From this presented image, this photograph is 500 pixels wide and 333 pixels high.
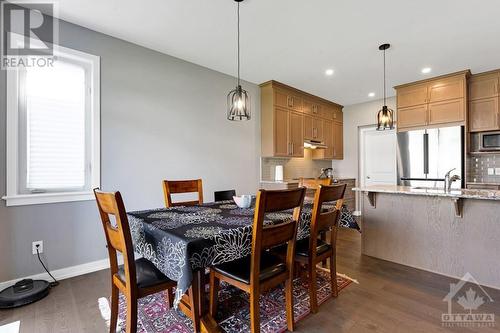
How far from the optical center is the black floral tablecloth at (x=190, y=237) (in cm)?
129

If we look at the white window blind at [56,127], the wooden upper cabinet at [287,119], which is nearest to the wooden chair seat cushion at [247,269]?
the white window blind at [56,127]

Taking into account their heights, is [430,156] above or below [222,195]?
above

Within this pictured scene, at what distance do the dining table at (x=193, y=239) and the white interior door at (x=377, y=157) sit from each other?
13.7 ft

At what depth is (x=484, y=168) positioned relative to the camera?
13.6ft

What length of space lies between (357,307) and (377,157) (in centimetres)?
429

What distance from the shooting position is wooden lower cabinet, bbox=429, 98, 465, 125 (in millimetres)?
3988

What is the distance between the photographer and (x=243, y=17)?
2.51 metres

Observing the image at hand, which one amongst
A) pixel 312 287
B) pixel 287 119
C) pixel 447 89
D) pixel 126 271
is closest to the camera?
pixel 126 271

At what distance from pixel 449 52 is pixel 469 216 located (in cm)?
218

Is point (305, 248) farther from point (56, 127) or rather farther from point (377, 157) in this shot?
point (377, 157)

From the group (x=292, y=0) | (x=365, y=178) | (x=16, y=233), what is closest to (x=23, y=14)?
(x=16, y=233)

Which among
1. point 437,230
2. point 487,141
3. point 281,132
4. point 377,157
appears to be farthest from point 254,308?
point 377,157

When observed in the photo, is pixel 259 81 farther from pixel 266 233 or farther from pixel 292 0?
pixel 266 233

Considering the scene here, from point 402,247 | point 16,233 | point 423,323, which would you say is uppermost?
point 16,233
